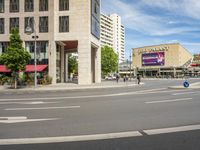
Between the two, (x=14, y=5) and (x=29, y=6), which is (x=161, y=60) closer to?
(x=29, y=6)

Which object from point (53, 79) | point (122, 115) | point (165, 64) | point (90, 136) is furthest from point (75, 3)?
point (165, 64)

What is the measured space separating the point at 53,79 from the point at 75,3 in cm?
1253

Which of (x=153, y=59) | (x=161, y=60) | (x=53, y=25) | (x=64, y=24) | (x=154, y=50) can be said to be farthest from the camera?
(x=153, y=59)

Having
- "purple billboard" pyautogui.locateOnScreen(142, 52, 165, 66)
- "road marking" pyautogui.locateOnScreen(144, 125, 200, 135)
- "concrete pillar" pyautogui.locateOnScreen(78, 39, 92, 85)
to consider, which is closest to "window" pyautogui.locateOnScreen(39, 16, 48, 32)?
"concrete pillar" pyautogui.locateOnScreen(78, 39, 92, 85)

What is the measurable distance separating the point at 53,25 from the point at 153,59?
10577 centimetres

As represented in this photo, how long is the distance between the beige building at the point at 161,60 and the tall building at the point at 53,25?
96.1 meters

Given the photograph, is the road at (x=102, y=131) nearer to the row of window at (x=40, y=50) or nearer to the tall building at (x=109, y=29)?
the row of window at (x=40, y=50)

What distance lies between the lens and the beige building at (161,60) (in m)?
145

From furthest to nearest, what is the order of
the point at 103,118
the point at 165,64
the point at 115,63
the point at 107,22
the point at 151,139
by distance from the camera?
the point at 107,22 < the point at 165,64 < the point at 115,63 < the point at 103,118 < the point at 151,139

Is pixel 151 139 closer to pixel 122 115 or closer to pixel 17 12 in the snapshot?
pixel 122 115

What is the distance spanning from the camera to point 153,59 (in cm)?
15200

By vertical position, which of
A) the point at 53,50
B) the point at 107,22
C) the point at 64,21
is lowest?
the point at 53,50

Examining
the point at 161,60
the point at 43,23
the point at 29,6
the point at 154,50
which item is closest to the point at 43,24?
the point at 43,23

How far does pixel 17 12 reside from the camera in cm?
5284
